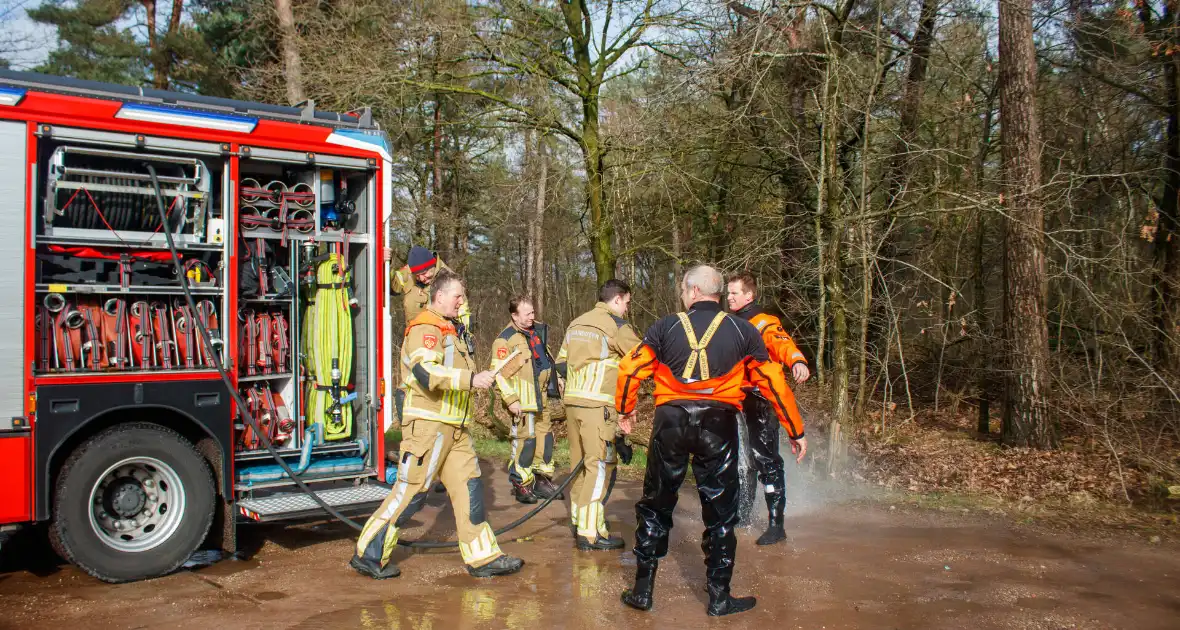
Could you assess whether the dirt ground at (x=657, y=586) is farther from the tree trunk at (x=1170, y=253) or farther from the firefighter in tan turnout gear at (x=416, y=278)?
the tree trunk at (x=1170, y=253)

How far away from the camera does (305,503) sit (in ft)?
20.9

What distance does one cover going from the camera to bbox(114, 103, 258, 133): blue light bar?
5914 millimetres

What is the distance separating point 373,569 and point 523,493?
9.26 feet

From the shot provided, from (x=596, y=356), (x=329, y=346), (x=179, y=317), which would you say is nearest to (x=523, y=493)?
(x=596, y=356)

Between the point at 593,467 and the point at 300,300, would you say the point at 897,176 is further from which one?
the point at 300,300

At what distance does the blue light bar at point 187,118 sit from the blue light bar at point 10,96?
535 millimetres

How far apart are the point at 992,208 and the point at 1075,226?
4498 millimetres

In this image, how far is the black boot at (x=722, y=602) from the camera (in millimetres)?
5129

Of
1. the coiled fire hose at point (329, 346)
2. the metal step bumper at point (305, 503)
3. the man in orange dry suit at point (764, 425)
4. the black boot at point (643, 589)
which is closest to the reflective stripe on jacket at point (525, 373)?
the coiled fire hose at point (329, 346)

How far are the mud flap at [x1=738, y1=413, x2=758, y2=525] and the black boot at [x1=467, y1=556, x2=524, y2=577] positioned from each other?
6.83 feet

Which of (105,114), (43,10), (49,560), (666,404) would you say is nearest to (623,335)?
(666,404)

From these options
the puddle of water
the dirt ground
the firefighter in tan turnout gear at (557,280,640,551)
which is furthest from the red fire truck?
the firefighter in tan turnout gear at (557,280,640,551)

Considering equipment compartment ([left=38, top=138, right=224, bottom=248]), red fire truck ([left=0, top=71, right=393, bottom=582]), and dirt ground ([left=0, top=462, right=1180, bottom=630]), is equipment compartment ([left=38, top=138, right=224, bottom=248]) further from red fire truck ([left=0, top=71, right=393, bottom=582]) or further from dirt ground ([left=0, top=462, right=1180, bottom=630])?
dirt ground ([left=0, top=462, right=1180, bottom=630])

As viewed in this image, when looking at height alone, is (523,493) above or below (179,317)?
below
